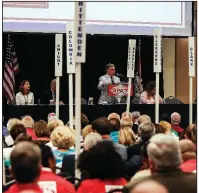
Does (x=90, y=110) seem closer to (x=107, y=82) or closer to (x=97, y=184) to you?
(x=107, y=82)

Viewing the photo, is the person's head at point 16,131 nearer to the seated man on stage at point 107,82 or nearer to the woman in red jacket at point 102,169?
the woman in red jacket at point 102,169

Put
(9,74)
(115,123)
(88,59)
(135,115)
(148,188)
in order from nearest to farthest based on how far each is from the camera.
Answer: (148,188) < (115,123) < (135,115) < (9,74) < (88,59)

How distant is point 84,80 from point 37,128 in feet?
26.7

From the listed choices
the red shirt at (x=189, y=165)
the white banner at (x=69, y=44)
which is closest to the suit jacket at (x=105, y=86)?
the white banner at (x=69, y=44)

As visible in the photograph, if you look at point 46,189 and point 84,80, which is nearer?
point 46,189

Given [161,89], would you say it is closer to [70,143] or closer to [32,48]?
[32,48]

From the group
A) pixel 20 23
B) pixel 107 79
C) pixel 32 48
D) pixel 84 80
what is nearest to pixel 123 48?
pixel 84 80

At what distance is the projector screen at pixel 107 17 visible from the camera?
27.6 feet

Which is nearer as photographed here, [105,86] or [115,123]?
[115,123]

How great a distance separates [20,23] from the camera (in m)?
8.48

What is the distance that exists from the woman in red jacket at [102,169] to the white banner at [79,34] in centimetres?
82

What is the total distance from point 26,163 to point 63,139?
1514 millimetres

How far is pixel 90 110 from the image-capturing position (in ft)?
27.7

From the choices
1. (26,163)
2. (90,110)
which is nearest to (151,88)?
(90,110)
